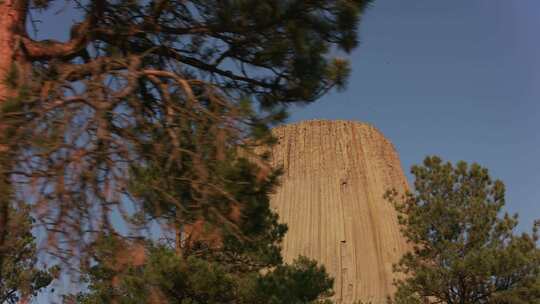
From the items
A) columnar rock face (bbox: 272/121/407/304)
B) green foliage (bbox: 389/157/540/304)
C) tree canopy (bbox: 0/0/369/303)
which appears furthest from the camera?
columnar rock face (bbox: 272/121/407/304)

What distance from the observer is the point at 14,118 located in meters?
4.16

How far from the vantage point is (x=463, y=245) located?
55.9ft

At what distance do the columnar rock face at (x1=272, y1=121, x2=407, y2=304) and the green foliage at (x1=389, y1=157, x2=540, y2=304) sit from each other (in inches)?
489

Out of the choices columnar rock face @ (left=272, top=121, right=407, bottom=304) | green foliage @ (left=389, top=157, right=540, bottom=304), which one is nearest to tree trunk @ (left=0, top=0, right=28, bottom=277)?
green foliage @ (left=389, top=157, right=540, bottom=304)

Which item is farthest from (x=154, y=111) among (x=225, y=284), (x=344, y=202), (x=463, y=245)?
(x=344, y=202)

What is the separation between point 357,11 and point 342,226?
86.4 feet

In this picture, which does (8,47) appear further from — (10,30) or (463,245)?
(463,245)

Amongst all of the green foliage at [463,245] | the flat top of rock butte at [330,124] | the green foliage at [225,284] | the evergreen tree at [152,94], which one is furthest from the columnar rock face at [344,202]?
the evergreen tree at [152,94]

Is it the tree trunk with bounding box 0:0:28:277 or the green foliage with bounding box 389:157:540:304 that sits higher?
the green foliage with bounding box 389:157:540:304

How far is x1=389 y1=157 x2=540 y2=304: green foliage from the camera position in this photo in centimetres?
1555

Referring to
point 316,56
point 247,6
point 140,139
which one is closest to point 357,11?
point 316,56

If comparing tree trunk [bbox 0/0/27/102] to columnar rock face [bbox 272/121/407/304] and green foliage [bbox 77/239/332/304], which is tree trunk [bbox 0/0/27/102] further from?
columnar rock face [bbox 272/121/407/304]

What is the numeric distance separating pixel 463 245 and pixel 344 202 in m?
14.7

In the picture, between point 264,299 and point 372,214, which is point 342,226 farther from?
point 264,299
